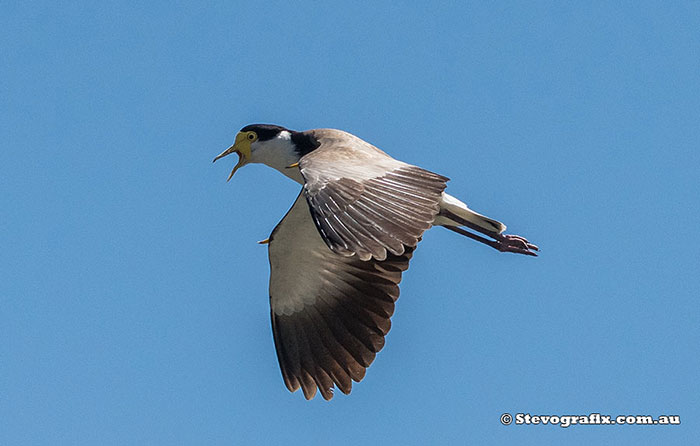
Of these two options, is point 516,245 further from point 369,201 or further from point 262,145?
point 369,201

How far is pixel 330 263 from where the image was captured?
40.0 feet

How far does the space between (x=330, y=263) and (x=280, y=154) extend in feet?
4.29

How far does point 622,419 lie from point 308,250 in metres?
4.04

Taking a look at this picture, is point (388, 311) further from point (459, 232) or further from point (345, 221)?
point (345, 221)

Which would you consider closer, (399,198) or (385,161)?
(399,198)

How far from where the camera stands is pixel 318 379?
37.6 feet

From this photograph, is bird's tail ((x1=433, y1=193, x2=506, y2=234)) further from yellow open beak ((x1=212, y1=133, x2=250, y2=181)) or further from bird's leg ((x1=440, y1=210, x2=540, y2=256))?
yellow open beak ((x1=212, y1=133, x2=250, y2=181))

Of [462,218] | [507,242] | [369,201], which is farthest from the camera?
[507,242]

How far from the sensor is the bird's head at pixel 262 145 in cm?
1252

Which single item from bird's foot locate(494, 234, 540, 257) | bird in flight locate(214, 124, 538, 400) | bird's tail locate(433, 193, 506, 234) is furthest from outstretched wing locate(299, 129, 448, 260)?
bird's foot locate(494, 234, 540, 257)

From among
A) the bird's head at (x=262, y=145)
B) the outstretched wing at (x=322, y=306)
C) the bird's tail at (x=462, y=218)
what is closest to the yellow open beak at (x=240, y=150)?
the bird's head at (x=262, y=145)

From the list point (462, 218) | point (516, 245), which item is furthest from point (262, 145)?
point (516, 245)

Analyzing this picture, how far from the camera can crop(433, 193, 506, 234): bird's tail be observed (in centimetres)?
1125

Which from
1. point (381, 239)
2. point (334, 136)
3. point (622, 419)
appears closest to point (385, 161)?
point (334, 136)
